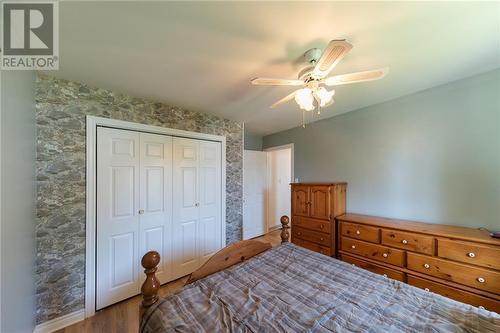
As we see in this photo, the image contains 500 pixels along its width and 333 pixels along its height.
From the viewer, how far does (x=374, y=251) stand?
236cm

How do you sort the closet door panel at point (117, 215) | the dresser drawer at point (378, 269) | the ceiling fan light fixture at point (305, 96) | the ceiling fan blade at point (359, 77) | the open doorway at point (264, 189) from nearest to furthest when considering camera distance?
the ceiling fan blade at point (359, 77) → the ceiling fan light fixture at point (305, 96) → the closet door panel at point (117, 215) → the dresser drawer at point (378, 269) → the open doorway at point (264, 189)

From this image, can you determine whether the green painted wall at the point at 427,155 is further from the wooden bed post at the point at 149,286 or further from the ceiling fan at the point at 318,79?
the wooden bed post at the point at 149,286

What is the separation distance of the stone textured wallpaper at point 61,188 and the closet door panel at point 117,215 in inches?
6.1

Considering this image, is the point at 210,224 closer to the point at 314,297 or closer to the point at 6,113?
the point at 314,297

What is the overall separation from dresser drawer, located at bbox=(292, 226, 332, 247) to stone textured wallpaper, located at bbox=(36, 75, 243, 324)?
285cm

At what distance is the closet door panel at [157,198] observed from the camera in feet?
7.62

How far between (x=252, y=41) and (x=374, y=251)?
2.73 m

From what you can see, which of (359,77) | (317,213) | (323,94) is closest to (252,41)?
(323,94)

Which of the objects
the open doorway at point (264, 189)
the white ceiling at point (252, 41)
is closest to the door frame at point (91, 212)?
the white ceiling at point (252, 41)

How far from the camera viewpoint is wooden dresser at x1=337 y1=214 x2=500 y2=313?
5.63ft

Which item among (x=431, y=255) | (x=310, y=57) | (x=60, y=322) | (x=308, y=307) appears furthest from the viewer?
(x=431, y=255)

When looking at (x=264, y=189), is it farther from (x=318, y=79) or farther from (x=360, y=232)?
(x=318, y=79)

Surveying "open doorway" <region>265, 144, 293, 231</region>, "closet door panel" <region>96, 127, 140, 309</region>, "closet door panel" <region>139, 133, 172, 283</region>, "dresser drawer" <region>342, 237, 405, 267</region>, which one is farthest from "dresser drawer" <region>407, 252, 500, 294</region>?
"closet door panel" <region>96, 127, 140, 309</region>

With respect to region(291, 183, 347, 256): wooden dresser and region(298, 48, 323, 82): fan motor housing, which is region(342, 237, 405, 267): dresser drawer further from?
region(298, 48, 323, 82): fan motor housing
